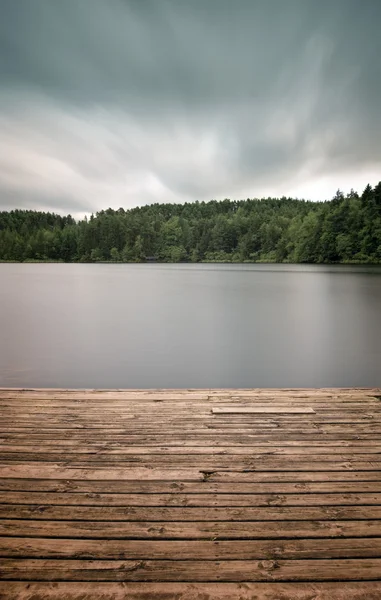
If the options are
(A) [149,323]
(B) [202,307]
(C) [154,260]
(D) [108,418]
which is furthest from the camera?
(C) [154,260]

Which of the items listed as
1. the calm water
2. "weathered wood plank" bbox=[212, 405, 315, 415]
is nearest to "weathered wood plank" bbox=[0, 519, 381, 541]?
"weathered wood plank" bbox=[212, 405, 315, 415]

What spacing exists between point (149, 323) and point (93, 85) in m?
96.7

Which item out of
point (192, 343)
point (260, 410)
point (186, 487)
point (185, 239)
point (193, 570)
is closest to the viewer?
point (193, 570)

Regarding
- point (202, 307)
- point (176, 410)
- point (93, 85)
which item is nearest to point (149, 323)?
point (202, 307)

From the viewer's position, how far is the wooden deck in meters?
1.77

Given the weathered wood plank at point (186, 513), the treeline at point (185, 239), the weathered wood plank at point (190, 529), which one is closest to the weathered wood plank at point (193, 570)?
the weathered wood plank at point (190, 529)

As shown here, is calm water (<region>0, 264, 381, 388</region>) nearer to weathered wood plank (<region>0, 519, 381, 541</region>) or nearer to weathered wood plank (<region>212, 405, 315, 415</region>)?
weathered wood plank (<region>212, 405, 315, 415</region>)

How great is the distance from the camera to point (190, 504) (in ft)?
7.66

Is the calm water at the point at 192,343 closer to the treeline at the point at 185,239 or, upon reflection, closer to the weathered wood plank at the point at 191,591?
the weathered wood plank at the point at 191,591

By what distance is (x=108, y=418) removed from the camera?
12.5 feet

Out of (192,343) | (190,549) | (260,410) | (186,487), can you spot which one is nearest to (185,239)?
(192,343)

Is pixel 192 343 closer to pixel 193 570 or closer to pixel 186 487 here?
pixel 186 487

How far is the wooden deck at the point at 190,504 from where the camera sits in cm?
177

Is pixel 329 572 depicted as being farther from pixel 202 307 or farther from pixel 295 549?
pixel 202 307
